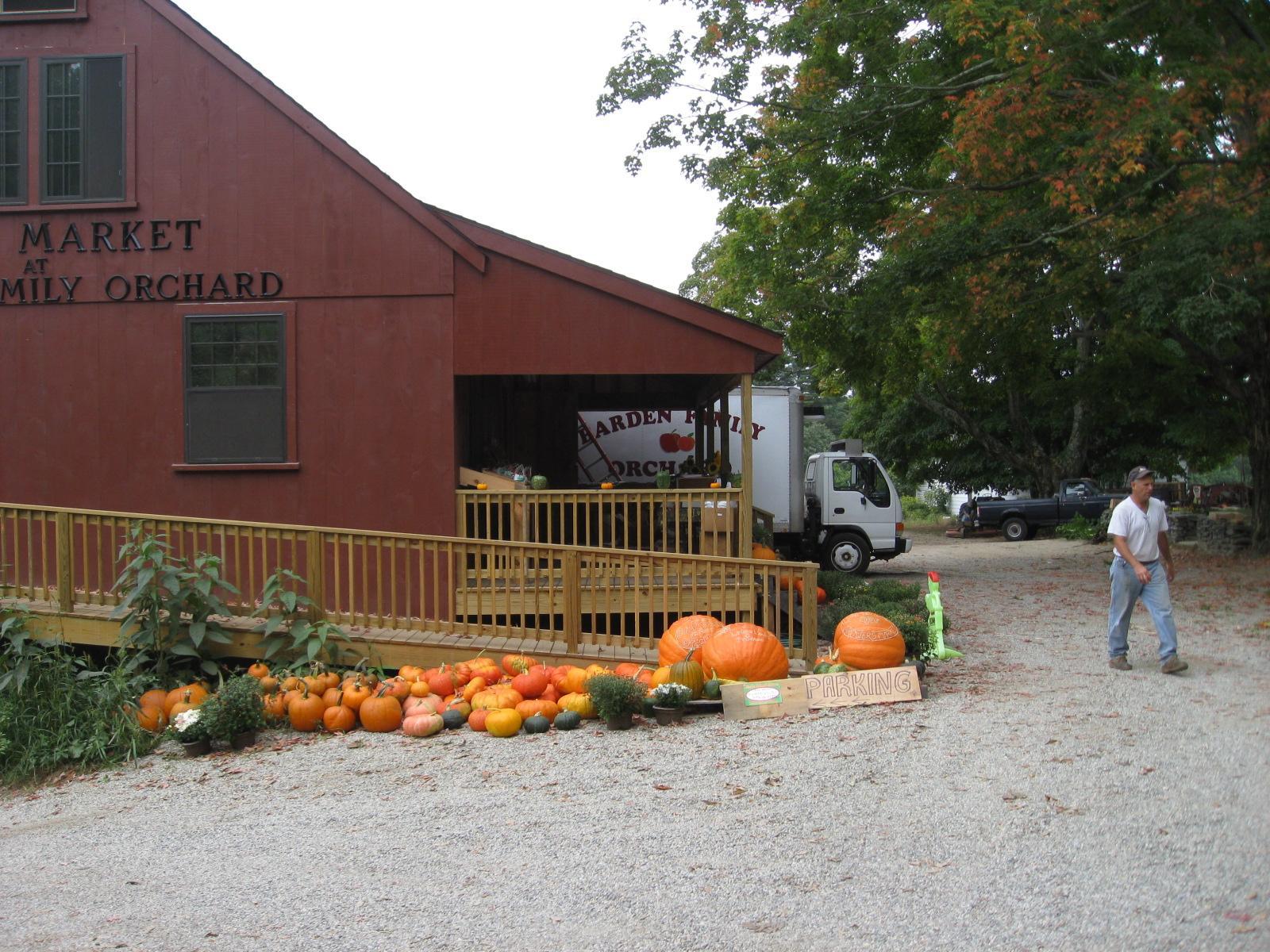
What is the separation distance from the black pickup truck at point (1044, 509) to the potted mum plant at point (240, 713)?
26.5 metres

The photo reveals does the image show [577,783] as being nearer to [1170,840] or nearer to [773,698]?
[773,698]

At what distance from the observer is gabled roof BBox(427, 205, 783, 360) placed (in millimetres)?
10719

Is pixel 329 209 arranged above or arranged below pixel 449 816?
above

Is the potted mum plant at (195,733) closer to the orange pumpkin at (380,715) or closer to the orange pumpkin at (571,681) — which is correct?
the orange pumpkin at (380,715)

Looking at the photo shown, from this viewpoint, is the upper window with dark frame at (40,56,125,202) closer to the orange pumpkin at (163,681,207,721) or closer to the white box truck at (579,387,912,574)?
the orange pumpkin at (163,681,207,721)

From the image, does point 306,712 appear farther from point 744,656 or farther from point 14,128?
point 14,128

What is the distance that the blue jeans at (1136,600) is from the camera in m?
8.44

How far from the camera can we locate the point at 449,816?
6.13 metres

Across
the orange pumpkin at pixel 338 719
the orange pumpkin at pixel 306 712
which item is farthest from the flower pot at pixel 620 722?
the orange pumpkin at pixel 306 712

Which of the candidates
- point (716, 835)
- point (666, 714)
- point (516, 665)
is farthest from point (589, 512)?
point (716, 835)

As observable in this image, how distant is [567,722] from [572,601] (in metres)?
1.56

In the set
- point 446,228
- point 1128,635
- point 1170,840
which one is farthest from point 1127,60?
point 1170,840

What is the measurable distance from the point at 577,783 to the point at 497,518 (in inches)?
186

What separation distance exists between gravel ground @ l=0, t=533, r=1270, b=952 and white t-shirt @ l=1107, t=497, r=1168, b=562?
37.2 inches
